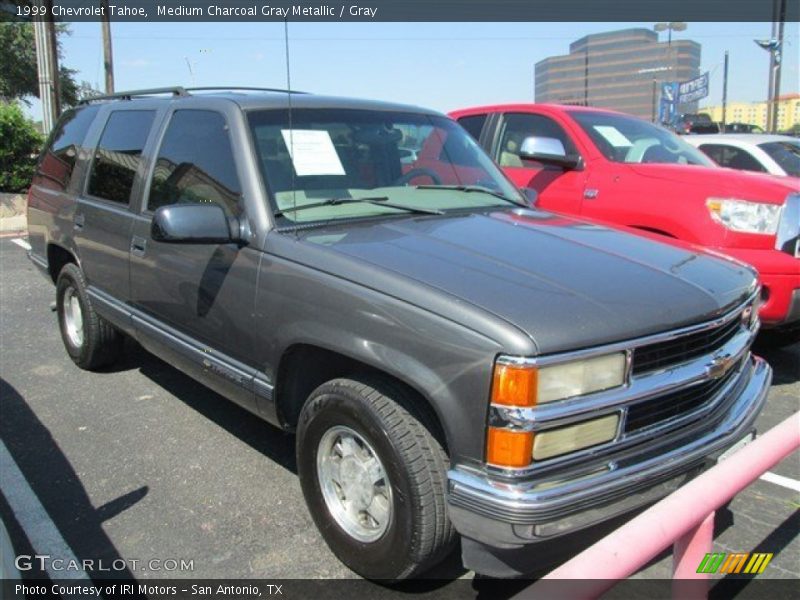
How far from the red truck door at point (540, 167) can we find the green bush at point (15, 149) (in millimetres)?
10872

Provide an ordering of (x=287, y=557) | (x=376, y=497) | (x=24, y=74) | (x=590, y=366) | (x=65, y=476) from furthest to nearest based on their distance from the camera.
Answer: (x=24, y=74)
(x=65, y=476)
(x=287, y=557)
(x=376, y=497)
(x=590, y=366)

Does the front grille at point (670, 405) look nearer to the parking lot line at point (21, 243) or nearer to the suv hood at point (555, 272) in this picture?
the suv hood at point (555, 272)

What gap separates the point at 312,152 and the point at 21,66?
3739 cm

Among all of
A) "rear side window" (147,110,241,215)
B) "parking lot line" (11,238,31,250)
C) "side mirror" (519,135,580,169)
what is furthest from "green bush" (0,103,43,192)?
"side mirror" (519,135,580,169)

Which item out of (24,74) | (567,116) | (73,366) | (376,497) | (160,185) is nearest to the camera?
(376,497)

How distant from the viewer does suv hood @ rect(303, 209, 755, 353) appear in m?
2.13

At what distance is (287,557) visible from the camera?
282cm

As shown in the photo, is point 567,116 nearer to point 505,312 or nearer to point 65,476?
point 505,312

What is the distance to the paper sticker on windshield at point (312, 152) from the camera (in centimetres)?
310

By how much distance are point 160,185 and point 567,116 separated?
340 cm

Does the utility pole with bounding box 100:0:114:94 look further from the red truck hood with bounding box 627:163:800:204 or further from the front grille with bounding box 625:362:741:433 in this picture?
the front grille with bounding box 625:362:741:433

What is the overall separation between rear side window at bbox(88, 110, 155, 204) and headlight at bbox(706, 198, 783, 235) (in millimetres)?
3628

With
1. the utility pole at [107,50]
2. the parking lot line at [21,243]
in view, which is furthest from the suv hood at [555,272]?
the utility pole at [107,50]

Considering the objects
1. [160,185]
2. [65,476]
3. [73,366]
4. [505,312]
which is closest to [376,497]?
[505,312]
